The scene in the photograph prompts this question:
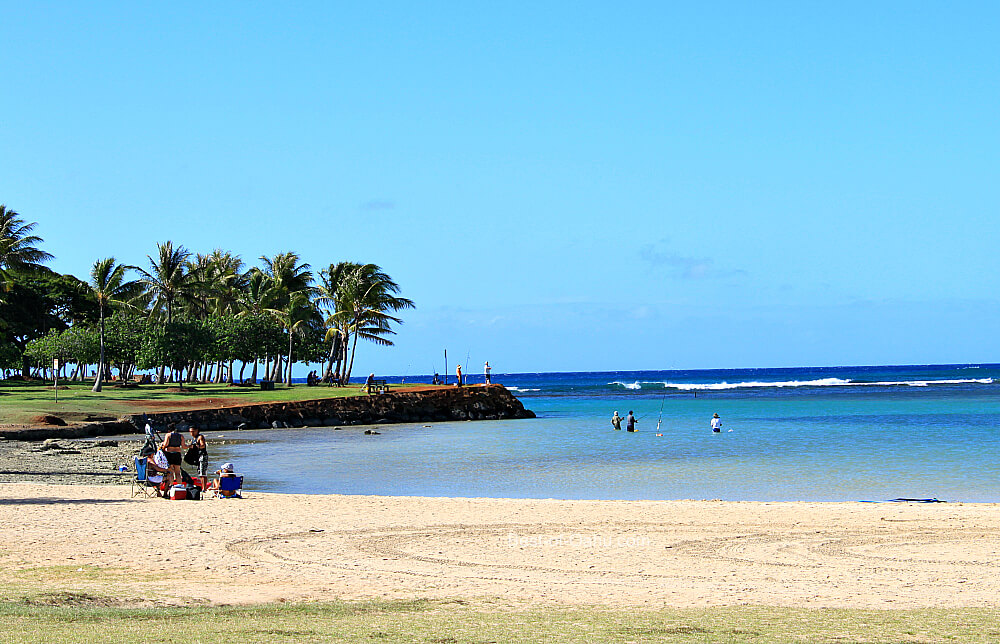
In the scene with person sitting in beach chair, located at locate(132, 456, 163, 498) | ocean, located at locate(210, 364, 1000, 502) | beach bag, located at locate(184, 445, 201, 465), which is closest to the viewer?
person sitting in beach chair, located at locate(132, 456, 163, 498)

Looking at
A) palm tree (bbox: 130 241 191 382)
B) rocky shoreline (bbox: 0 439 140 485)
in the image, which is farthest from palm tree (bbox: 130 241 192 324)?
rocky shoreline (bbox: 0 439 140 485)

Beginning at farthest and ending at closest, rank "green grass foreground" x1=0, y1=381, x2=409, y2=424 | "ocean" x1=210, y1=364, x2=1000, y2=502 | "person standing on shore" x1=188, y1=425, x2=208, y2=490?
"green grass foreground" x1=0, y1=381, x2=409, y2=424
"ocean" x1=210, y1=364, x2=1000, y2=502
"person standing on shore" x1=188, y1=425, x2=208, y2=490

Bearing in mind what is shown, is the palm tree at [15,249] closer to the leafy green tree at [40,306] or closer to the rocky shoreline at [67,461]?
the leafy green tree at [40,306]

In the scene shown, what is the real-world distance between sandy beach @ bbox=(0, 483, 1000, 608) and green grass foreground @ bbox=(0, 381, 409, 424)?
22479mm

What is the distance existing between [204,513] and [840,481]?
47.1ft

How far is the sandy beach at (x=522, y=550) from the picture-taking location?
31.2ft

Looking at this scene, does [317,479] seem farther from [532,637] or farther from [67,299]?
[67,299]

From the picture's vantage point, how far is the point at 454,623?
25.0 ft

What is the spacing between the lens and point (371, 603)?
868cm

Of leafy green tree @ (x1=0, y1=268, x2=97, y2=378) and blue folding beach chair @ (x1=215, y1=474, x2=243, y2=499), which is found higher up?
leafy green tree @ (x1=0, y1=268, x2=97, y2=378)

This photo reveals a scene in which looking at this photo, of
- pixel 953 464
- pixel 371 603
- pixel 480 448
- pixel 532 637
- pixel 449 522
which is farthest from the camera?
pixel 480 448

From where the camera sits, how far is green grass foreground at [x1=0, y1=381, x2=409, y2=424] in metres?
37.9

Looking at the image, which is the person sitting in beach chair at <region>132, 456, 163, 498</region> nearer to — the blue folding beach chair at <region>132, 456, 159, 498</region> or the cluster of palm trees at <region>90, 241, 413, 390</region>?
the blue folding beach chair at <region>132, 456, 159, 498</region>

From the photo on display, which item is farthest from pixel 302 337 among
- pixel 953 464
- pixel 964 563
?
pixel 964 563
